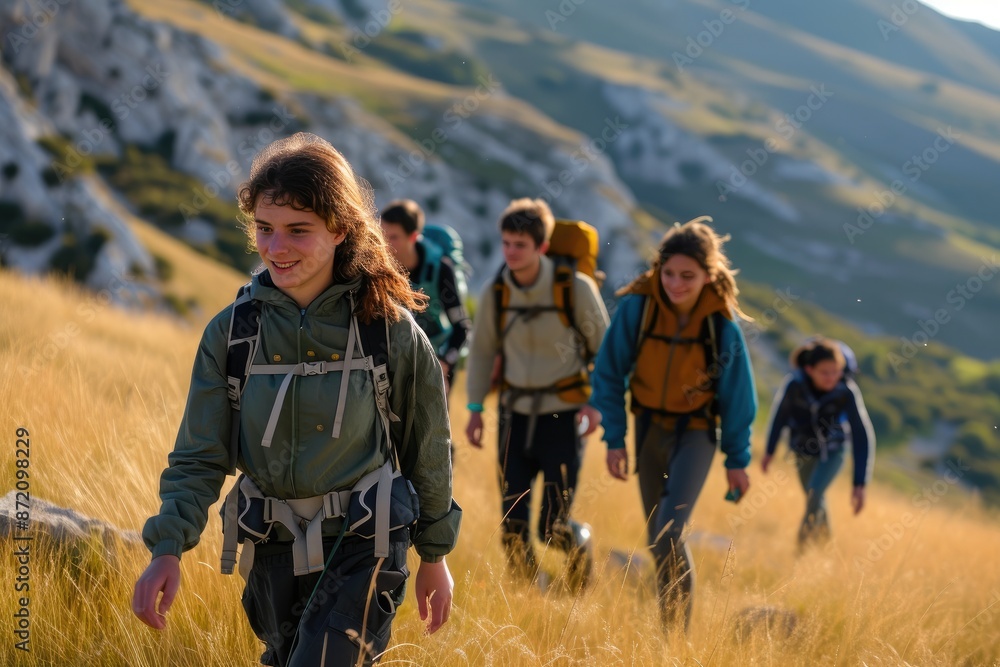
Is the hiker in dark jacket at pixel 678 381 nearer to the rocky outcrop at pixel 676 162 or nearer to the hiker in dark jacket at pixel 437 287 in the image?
the hiker in dark jacket at pixel 437 287

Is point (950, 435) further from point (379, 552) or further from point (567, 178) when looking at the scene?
point (379, 552)

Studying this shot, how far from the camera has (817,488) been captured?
7.66 metres

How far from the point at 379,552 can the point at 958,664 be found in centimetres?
286

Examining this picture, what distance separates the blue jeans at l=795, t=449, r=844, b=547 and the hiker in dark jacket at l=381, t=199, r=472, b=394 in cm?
336

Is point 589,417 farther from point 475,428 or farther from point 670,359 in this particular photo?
point 475,428

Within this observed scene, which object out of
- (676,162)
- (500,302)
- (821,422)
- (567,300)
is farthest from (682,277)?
(676,162)

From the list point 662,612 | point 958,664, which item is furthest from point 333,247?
point 958,664

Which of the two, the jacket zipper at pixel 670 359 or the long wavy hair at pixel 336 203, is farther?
the jacket zipper at pixel 670 359

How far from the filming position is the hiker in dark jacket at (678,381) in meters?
4.68

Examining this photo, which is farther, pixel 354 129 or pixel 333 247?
pixel 354 129

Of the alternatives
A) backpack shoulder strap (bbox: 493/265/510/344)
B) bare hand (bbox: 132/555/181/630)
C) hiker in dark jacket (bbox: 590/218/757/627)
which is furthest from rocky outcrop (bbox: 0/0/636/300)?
bare hand (bbox: 132/555/181/630)

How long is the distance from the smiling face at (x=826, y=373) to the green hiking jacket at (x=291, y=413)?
5.54m

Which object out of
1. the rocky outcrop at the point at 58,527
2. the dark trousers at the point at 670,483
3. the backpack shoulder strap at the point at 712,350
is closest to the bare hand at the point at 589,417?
the dark trousers at the point at 670,483

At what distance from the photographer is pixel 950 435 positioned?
94500 mm
